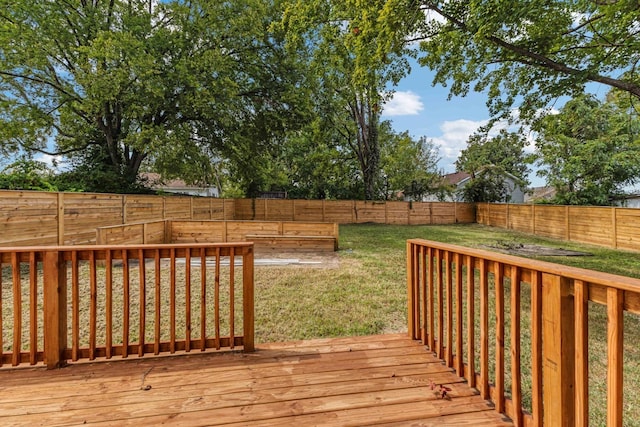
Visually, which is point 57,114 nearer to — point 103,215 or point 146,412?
point 103,215

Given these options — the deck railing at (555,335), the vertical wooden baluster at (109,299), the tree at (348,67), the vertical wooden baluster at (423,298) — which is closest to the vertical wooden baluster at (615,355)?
the deck railing at (555,335)

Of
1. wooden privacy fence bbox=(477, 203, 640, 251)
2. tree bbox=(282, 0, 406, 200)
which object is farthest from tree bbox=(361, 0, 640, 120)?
wooden privacy fence bbox=(477, 203, 640, 251)

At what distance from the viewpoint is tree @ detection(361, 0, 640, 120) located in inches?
236

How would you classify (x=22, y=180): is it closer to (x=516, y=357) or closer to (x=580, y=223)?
(x=516, y=357)

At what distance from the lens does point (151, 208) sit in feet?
31.3

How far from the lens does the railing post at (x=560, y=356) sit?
1326 millimetres

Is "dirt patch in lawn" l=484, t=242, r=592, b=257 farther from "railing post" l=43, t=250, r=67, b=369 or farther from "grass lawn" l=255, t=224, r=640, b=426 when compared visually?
"railing post" l=43, t=250, r=67, b=369

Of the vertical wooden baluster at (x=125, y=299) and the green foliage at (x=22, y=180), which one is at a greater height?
the green foliage at (x=22, y=180)

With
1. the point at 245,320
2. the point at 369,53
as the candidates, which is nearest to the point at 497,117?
the point at 369,53

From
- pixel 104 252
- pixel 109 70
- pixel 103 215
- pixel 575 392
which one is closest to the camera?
pixel 575 392

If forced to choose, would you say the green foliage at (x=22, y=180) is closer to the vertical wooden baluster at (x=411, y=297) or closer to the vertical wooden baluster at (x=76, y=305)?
the vertical wooden baluster at (x=76, y=305)

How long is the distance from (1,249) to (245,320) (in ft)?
6.15

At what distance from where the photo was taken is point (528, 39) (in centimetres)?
702

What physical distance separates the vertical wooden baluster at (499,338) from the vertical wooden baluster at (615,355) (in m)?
0.57
